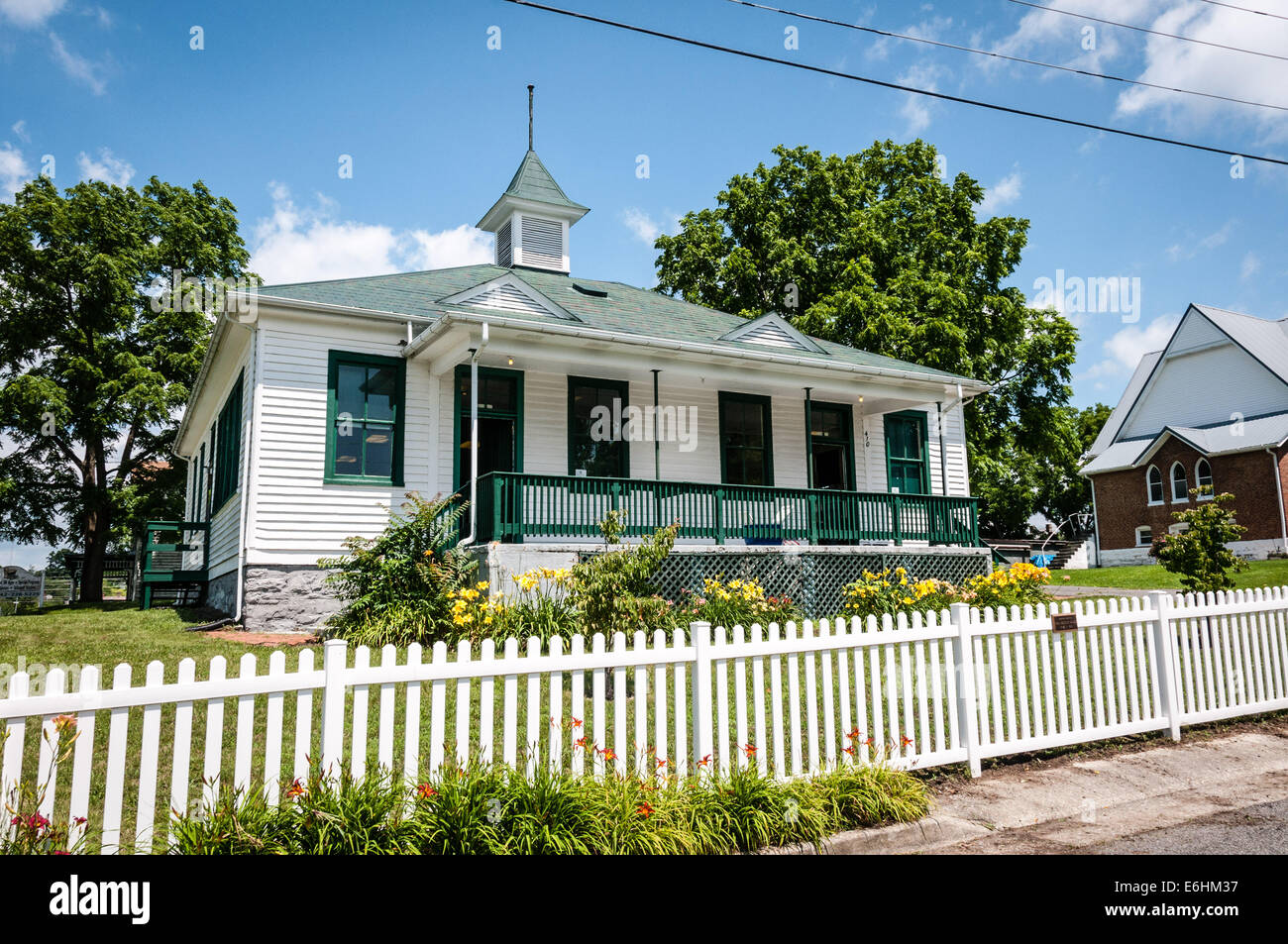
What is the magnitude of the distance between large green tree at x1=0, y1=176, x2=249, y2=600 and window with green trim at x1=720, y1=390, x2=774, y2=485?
1755 cm

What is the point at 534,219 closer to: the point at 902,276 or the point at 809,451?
the point at 809,451

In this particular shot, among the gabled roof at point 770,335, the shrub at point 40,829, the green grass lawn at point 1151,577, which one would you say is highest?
the gabled roof at point 770,335

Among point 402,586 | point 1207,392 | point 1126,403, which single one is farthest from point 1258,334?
point 402,586

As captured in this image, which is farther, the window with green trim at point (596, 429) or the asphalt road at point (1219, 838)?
the window with green trim at point (596, 429)

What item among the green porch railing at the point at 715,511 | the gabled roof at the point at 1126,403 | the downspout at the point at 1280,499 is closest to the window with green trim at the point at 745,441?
the green porch railing at the point at 715,511

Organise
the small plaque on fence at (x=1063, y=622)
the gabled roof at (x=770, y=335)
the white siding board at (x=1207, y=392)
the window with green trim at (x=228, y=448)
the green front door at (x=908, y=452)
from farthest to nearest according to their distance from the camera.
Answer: the white siding board at (x=1207, y=392), the green front door at (x=908, y=452), the gabled roof at (x=770, y=335), the window with green trim at (x=228, y=448), the small plaque on fence at (x=1063, y=622)

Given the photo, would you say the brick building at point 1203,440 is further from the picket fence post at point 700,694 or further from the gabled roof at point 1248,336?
the picket fence post at point 700,694

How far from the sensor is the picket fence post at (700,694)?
15.2 ft

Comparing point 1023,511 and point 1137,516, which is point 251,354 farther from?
point 1137,516

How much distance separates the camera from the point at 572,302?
16.1 m

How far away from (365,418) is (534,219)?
764 cm

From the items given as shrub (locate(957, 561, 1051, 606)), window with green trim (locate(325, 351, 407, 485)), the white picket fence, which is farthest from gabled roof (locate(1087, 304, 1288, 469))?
window with green trim (locate(325, 351, 407, 485))

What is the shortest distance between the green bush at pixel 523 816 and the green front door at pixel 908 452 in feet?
47.2
